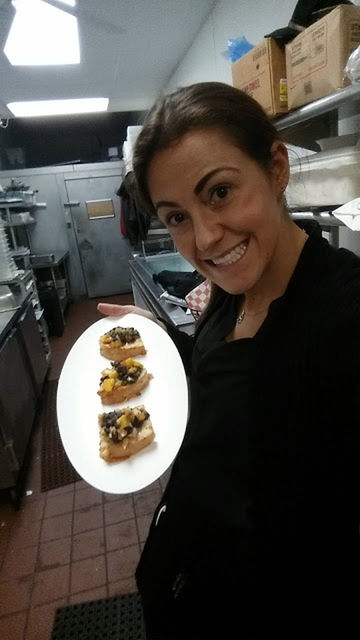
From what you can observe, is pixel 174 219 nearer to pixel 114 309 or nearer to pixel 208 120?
pixel 208 120

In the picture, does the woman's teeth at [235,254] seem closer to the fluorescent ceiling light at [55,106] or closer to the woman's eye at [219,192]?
the woman's eye at [219,192]

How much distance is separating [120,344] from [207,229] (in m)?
0.98

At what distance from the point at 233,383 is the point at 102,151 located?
7.46 meters

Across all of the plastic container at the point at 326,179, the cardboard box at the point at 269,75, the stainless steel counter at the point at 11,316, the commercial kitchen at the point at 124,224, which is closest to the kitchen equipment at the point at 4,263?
the commercial kitchen at the point at 124,224

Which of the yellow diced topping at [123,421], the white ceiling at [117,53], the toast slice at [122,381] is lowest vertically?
the yellow diced topping at [123,421]

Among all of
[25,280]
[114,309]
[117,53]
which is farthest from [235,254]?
[117,53]

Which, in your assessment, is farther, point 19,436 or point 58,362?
point 58,362

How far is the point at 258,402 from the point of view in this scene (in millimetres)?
Result: 704

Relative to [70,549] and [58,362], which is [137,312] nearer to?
[70,549]

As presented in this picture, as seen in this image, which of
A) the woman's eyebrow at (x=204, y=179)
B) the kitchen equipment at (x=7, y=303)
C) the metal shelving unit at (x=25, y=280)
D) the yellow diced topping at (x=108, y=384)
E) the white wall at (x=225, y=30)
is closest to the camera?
the woman's eyebrow at (x=204, y=179)

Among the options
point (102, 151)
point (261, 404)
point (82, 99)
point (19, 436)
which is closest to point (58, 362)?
point (19, 436)

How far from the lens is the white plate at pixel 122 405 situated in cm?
116

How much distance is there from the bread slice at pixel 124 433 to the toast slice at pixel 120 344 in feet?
0.97

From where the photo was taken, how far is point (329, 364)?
61 cm
